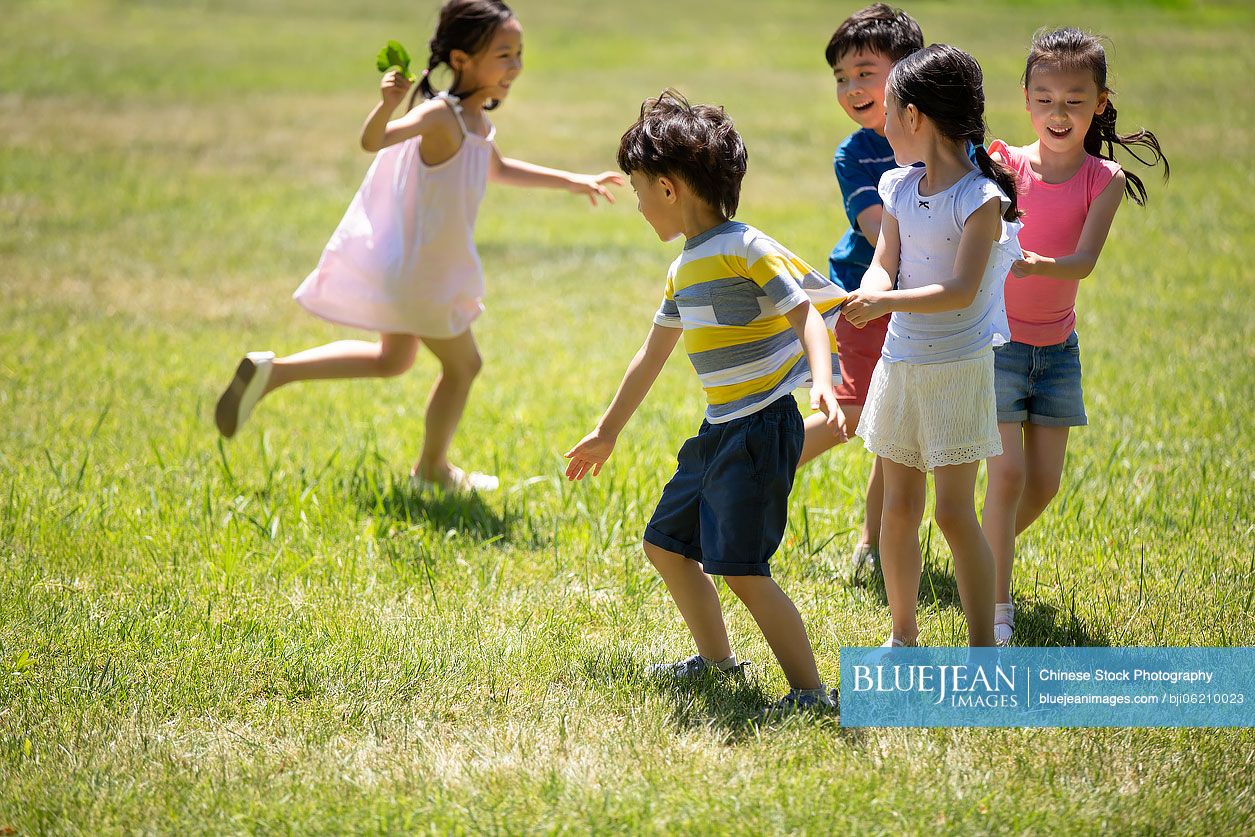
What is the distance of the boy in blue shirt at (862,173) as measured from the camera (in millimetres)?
4133

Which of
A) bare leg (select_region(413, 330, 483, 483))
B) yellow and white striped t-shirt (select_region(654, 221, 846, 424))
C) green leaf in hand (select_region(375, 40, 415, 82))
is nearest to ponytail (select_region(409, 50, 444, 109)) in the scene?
green leaf in hand (select_region(375, 40, 415, 82))

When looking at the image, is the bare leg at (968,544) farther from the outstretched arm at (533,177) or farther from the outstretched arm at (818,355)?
the outstretched arm at (533,177)

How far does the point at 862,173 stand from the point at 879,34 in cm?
45

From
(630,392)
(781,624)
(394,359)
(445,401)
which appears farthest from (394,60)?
(781,624)

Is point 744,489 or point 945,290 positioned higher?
point 945,290

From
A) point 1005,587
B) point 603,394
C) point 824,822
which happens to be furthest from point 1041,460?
point 603,394

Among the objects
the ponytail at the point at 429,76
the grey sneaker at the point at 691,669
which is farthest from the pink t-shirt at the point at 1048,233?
the ponytail at the point at 429,76

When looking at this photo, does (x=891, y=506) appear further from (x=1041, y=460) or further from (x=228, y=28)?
(x=228, y=28)

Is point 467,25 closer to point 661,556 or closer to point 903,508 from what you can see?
point 661,556

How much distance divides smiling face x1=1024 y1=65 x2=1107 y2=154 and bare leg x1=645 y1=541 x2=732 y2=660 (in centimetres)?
168

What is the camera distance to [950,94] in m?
3.22

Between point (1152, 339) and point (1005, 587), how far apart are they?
4.60 metres

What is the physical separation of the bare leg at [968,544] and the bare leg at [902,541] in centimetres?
11

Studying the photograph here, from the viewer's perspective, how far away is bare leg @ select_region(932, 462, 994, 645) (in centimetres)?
334
